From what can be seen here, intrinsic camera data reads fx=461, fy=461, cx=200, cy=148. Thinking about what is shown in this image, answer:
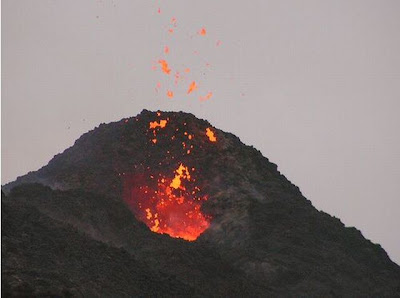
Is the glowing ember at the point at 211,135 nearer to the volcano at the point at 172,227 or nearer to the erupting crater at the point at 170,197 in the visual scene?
the volcano at the point at 172,227

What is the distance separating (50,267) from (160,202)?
23567mm

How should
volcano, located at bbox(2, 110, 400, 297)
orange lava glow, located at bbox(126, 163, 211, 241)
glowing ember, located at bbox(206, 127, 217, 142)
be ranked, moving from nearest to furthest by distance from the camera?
1. volcano, located at bbox(2, 110, 400, 297)
2. orange lava glow, located at bbox(126, 163, 211, 241)
3. glowing ember, located at bbox(206, 127, 217, 142)

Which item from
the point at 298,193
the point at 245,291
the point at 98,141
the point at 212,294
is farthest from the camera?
the point at 98,141

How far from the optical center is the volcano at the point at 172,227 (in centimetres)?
2277

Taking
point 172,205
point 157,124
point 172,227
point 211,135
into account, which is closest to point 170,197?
point 172,205

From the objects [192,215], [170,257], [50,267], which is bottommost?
[50,267]

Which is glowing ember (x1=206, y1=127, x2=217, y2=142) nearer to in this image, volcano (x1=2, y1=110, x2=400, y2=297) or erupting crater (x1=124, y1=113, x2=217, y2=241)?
volcano (x1=2, y1=110, x2=400, y2=297)

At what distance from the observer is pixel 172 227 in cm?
4141

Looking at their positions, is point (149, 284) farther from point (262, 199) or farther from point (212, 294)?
point (262, 199)

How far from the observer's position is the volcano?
74.7 ft

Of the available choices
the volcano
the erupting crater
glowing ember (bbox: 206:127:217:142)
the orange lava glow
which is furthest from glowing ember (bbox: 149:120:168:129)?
the orange lava glow

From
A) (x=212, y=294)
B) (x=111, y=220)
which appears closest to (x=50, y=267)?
(x=212, y=294)

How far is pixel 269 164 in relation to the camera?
168 ft

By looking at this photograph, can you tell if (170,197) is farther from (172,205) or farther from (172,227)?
(172,227)
